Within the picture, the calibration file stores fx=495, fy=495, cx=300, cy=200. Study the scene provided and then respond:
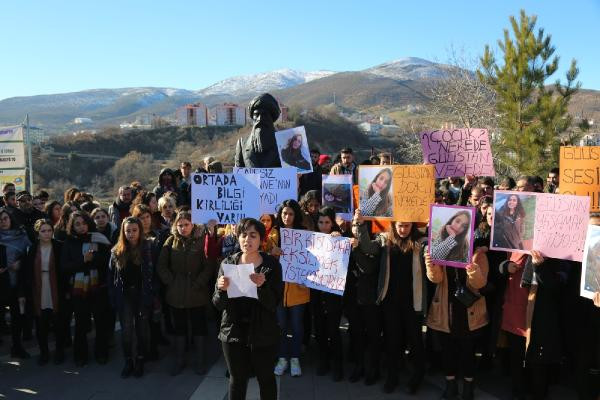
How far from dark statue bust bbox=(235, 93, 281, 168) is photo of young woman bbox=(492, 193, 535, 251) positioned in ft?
10.4

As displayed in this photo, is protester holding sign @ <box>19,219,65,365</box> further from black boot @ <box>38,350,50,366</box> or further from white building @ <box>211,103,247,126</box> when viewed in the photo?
white building @ <box>211,103,247,126</box>

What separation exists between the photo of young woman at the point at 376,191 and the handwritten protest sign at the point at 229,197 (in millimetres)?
1169

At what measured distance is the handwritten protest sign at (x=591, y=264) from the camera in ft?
13.2

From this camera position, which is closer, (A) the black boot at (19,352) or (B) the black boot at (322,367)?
(B) the black boot at (322,367)

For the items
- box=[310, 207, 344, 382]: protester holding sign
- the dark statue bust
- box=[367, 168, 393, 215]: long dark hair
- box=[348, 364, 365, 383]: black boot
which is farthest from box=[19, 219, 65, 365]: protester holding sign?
box=[367, 168, 393, 215]: long dark hair

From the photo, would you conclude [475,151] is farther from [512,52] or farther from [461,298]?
[512,52]

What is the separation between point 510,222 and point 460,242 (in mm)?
508

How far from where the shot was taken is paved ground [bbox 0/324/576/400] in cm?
492

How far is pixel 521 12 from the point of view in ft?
52.6

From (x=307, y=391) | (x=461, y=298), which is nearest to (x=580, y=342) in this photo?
(x=461, y=298)

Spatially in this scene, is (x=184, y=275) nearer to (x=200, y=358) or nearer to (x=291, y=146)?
(x=200, y=358)

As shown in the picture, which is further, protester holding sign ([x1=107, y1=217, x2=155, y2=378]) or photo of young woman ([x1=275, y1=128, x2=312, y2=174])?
photo of young woman ([x1=275, y1=128, x2=312, y2=174])

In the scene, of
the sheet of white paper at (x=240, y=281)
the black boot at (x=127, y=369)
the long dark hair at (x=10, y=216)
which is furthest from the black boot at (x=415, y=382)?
the long dark hair at (x=10, y=216)

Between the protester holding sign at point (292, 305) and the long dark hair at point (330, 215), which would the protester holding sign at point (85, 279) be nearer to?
the protester holding sign at point (292, 305)
